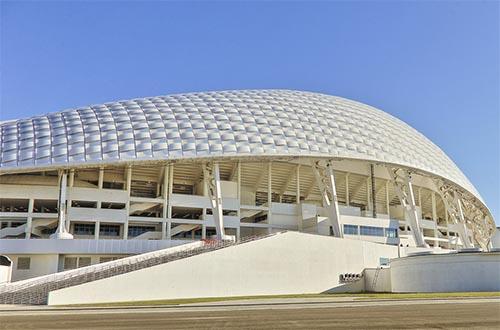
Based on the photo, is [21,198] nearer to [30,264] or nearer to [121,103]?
[30,264]

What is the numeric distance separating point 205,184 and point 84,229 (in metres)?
15.0

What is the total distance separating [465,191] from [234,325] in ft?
→ 217

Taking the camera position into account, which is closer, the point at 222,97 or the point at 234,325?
the point at 234,325

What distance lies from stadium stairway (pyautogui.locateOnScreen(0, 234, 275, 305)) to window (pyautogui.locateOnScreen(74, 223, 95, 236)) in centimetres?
1782

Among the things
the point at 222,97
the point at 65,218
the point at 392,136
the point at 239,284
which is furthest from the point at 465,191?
the point at 65,218

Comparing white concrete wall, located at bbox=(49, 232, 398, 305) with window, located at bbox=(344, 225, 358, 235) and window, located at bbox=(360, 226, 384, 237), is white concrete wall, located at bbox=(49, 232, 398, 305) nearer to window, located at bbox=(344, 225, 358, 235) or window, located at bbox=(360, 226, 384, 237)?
window, located at bbox=(344, 225, 358, 235)

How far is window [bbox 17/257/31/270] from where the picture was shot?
42500mm

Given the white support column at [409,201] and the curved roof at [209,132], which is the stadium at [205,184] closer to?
the curved roof at [209,132]

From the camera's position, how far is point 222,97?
199 feet

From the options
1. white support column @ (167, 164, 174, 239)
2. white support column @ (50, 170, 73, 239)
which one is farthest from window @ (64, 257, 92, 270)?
white support column @ (167, 164, 174, 239)

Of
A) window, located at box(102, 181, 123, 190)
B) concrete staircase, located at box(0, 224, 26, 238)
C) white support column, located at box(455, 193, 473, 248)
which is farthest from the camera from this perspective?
white support column, located at box(455, 193, 473, 248)

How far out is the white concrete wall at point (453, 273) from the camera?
120ft

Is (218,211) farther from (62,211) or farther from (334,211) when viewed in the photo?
(62,211)

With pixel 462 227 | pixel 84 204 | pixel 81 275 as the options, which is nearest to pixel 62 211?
pixel 84 204
